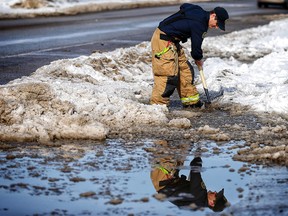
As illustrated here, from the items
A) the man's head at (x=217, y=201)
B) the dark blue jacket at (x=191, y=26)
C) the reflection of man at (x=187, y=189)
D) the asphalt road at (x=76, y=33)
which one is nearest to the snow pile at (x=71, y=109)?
the dark blue jacket at (x=191, y=26)

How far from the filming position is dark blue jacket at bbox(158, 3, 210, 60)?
31.4ft

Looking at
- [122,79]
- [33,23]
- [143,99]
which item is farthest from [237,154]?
[33,23]

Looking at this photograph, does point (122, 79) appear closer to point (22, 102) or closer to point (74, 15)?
point (22, 102)

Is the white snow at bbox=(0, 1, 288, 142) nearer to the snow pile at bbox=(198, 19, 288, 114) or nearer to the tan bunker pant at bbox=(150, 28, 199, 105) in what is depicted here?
the snow pile at bbox=(198, 19, 288, 114)

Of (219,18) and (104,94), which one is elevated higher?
(219,18)

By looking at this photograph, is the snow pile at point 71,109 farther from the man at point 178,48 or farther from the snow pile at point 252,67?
the snow pile at point 252,67

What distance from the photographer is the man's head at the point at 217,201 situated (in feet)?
20.3

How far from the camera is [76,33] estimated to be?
20.2 m

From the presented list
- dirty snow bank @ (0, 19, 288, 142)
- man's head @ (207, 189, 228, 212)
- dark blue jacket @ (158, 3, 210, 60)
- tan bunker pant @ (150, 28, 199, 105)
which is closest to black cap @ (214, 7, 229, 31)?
dark blue jacket @ (158, 3, 210, 60)

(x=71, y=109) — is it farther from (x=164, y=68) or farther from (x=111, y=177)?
(x=111, y=177)

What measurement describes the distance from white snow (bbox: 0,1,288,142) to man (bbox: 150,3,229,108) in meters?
0.40

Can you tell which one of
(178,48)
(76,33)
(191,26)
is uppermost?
(191,26)

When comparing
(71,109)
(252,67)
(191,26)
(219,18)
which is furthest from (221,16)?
(252,67)

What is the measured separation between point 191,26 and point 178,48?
0.59 m
